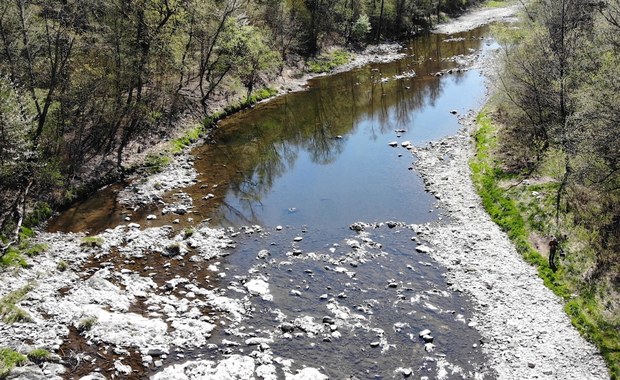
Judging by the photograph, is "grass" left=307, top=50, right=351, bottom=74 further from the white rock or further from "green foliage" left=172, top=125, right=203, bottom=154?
the white rock

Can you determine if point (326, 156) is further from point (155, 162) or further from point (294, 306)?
point (294, 306)

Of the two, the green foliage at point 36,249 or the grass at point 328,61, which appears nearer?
the green foliage at point 36,249

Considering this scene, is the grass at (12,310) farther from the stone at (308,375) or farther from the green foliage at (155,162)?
the green foliage at (155,162)

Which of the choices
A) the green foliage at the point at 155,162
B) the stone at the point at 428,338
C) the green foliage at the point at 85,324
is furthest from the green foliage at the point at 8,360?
the green foliage at the point at 155,162

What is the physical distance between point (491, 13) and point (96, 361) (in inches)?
4826

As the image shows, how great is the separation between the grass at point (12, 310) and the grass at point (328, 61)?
181 feet

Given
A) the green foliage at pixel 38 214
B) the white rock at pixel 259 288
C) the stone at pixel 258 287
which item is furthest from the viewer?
the green foliage at pixel 38 214

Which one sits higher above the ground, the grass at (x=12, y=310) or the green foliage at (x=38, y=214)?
the green foliage at (x=38, y=214)

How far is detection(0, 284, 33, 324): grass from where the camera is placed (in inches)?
830

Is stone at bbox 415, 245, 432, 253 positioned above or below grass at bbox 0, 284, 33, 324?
below

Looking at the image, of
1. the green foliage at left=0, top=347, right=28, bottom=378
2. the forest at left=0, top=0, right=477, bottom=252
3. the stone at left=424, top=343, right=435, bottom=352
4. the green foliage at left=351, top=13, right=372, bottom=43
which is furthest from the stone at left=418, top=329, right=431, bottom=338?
the green foliage at left=351, top=13, right=372, bottom=43

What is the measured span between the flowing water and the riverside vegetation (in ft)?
17.8

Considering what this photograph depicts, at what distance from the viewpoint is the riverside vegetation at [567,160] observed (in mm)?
24719

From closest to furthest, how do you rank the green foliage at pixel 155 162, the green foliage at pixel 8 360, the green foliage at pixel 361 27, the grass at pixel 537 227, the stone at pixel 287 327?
the green foliage at pixel 8 360 → the grass at pixel 537 227 → the stone at pixel 287 327 → the green foliage at pixel 155 162 → the green foliage at pixel 361 27
